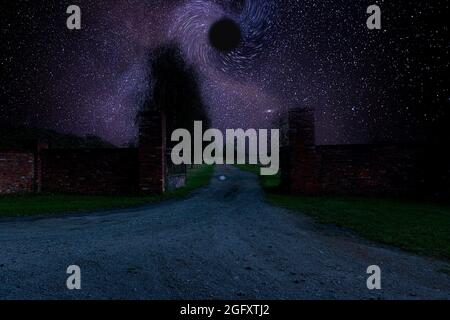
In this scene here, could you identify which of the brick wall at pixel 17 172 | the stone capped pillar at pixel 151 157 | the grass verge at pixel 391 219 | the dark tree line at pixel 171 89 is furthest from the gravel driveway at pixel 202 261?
the dark tree line at pixel 171 89

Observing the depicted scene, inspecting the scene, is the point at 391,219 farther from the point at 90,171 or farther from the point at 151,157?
the point at 90,171

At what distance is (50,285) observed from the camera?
9.49 feet

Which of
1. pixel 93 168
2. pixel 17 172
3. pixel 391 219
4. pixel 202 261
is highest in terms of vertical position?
pixel 93 168

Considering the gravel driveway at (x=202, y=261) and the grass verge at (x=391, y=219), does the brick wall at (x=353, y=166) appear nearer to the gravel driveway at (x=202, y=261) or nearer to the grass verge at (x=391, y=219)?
the grass verge at (x=391, y=219)

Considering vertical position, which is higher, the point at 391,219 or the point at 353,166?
the point at 353,166

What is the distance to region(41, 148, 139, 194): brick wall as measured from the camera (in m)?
10.5

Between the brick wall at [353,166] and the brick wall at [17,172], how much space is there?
11216mm

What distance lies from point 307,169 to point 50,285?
921 cm

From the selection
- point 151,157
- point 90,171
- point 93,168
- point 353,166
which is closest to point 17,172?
point 90,171

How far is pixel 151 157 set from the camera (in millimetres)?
10055

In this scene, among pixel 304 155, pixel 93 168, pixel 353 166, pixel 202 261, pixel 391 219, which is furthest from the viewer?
pixel 93 168

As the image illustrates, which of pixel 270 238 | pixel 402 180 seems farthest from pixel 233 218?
pixel 402 180

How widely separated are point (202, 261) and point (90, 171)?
8.98 m
